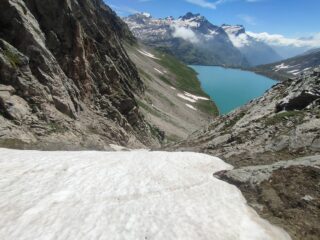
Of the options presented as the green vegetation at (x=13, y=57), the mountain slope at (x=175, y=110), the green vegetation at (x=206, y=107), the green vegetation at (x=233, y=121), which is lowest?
the green vegetation at (x=206, y=107)

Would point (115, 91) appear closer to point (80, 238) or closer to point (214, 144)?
point (214, 144)

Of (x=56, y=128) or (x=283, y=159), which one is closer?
(x=283, y=159)

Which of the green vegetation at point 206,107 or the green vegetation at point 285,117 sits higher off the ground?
the green vegetation at point 285,117

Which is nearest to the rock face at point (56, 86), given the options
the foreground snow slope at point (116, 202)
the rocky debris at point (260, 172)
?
the foreground snow slope at point (116, 202)

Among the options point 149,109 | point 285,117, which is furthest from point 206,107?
point 285,117

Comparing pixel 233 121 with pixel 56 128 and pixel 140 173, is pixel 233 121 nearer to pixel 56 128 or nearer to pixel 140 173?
pixel 56 128

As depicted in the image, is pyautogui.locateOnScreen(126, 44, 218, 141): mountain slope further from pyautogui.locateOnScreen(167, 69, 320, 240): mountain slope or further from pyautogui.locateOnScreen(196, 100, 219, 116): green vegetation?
pyautogui.locateOnScreen(167, 69, 320, 240): mountain slope

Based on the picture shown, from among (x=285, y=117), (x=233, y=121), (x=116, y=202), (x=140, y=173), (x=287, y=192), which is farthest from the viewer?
(x=233, y=121)

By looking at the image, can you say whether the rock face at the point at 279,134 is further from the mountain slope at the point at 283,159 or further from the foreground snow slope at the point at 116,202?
the foreground snow slope at the point at 116,202
